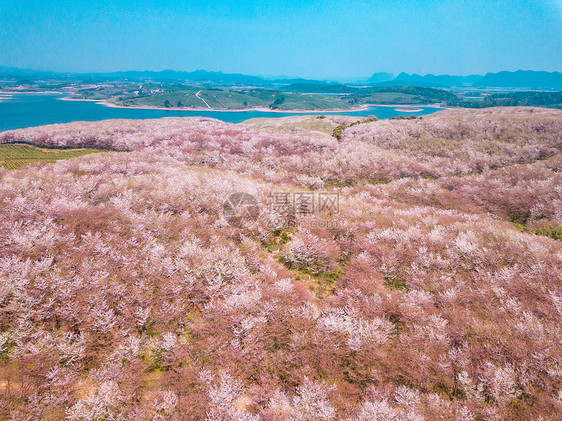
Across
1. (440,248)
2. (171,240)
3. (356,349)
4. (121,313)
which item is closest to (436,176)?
(440,248)

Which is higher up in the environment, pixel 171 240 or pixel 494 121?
pixel 494 121

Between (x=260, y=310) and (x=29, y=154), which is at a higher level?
(x=29, y=154)

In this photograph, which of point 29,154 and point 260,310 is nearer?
point 260,310

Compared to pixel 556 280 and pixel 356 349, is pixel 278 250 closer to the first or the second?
pixel 356 349

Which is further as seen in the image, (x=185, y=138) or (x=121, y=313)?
(x=185, y=138)

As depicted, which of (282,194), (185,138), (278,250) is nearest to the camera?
(278,250)
